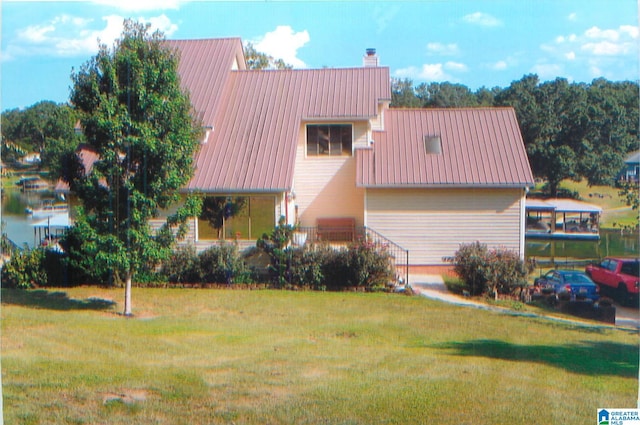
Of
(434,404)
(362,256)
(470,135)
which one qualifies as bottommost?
(434,404)

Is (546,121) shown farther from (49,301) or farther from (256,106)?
(49,301)

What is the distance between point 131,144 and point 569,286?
9310 mm

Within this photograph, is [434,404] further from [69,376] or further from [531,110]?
[531,110]

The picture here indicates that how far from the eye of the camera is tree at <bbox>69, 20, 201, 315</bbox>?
10.7 meters

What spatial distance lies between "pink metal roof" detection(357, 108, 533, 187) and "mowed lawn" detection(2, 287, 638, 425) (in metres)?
5.33

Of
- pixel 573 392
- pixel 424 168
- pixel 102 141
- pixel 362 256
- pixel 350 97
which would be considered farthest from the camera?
pixel 350 97

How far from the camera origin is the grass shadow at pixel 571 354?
7.92 metres

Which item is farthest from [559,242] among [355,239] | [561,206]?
[355,239]

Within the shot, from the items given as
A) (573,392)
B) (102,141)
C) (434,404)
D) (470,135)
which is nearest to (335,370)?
(434,404)

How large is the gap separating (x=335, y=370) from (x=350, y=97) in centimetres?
1118

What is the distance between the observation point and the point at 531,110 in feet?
55.8

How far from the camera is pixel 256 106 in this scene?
1681 cm

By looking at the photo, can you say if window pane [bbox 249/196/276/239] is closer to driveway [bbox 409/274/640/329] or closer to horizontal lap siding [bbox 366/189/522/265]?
horizontal lap siding [bbox 366/189/522/265]

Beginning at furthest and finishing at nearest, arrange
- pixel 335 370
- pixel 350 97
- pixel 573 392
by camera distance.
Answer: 1. pixel 350 97
2. pixel 335 370
3. pixel 573 392
